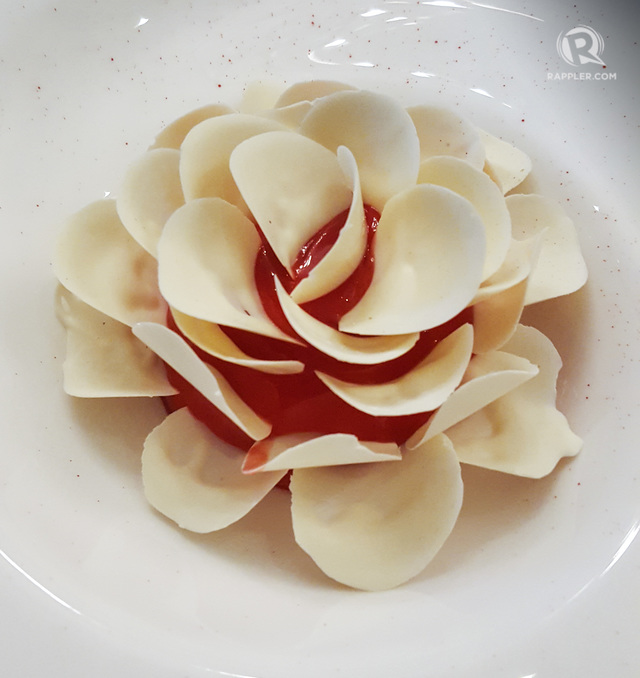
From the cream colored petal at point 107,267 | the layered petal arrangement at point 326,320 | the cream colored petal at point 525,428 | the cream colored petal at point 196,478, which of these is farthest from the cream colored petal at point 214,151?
the cream colored petal at point 525,428

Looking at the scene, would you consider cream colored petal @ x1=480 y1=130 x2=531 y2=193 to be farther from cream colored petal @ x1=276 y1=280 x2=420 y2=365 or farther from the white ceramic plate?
cream colored petal @ x1=276 y1=280 x2=420 y2=365

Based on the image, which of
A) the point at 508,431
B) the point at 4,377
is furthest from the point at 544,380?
the point at 4,377

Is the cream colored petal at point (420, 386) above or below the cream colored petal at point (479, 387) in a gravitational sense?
above

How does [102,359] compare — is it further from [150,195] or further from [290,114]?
[290,114]

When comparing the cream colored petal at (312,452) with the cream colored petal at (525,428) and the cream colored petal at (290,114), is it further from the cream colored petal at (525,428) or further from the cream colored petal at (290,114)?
the cream colored petal at (290,114)

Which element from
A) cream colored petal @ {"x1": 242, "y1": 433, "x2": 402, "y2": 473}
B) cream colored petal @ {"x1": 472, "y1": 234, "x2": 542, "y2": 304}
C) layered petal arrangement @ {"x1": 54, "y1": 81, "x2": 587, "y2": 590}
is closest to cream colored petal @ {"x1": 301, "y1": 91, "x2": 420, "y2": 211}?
layered petal arrangement @ {"x1": 54, "y1": 81, "x2": 587, "y2": 590}

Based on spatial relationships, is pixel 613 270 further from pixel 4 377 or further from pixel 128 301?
pixel 4 377

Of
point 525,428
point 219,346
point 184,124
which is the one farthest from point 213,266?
point 525,428
